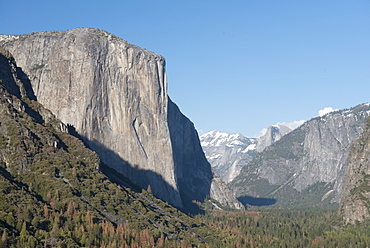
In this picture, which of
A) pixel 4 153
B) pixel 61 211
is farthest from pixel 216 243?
pixel 4 153

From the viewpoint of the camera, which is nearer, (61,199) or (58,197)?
(58,197)

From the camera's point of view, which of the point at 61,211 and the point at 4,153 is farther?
the point at 4,153

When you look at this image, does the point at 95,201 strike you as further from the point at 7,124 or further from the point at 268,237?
the point at 268,237

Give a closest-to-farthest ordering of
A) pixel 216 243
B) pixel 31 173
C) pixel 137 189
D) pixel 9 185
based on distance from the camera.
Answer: pixel 9 185 < pixel 31 173 < pixel 216 243 < pixel 137 189

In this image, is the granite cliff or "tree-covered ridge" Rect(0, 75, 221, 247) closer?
"tree-covered ridge" Rect(0, 75, 221, 247)

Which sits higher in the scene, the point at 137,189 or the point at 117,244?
the point at 137,189

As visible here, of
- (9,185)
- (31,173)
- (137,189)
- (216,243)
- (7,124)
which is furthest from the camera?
(137,189)

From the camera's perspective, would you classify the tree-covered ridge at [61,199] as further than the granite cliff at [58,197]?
No

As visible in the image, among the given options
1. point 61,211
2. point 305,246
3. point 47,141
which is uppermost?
point 47,141
